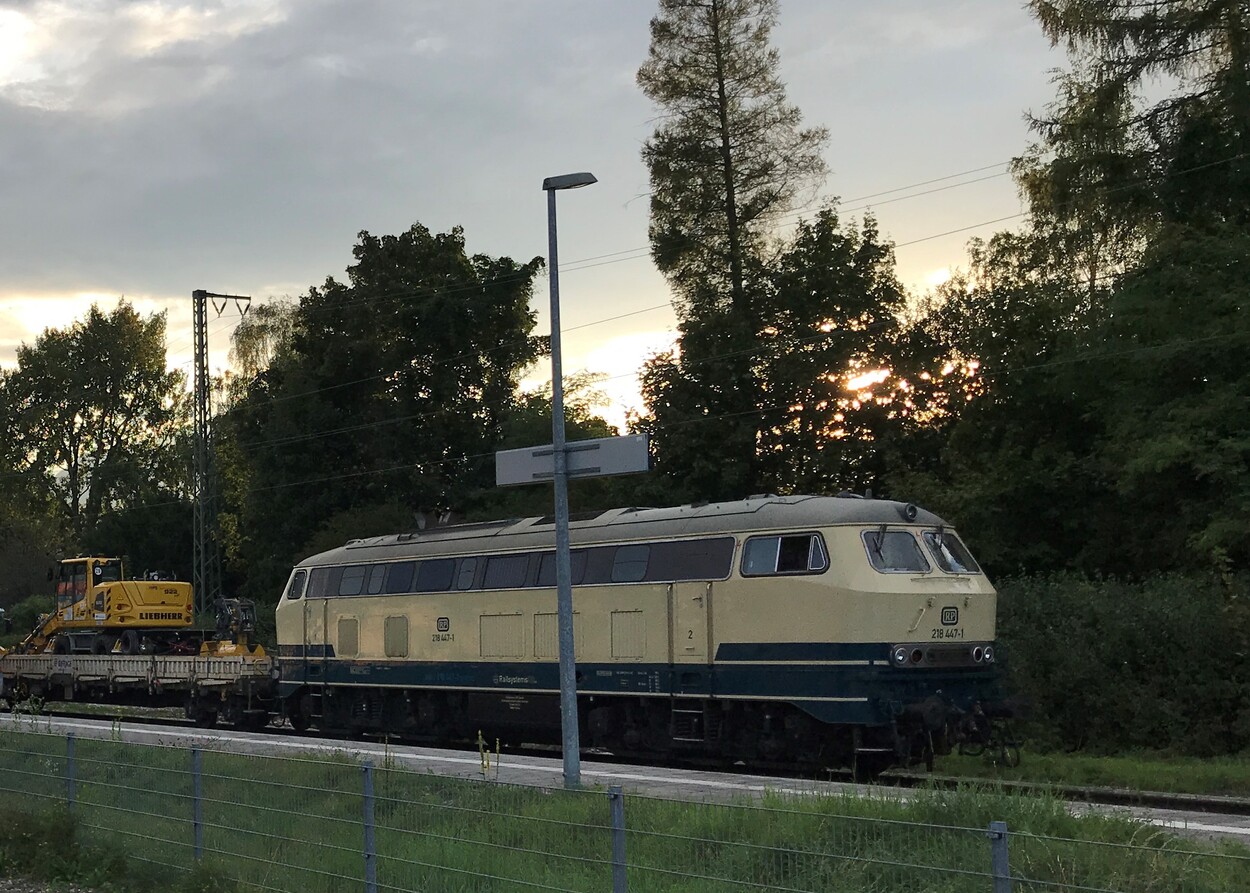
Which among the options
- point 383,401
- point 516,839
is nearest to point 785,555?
point 516,839

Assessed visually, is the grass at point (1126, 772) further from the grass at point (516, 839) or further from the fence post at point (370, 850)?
the fence post at point (370, 850)

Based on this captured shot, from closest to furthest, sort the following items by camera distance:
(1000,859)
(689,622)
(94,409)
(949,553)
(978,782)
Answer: (1000,859)
(978,782)
(949,553)
(689,622)
(94,409)

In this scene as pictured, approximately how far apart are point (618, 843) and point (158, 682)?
85.5ft

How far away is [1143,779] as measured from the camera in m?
17.4

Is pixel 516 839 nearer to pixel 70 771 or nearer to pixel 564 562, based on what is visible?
pixel 564 562

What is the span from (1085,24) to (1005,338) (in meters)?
7.44

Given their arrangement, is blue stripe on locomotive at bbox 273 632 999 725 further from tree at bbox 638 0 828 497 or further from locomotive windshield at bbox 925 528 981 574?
tree at bbox 638 0 828 497

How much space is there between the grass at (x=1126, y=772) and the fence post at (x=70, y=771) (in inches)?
391

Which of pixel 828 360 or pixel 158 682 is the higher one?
pixel 828 360

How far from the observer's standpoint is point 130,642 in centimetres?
3662

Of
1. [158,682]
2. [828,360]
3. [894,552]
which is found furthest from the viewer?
[828,360]

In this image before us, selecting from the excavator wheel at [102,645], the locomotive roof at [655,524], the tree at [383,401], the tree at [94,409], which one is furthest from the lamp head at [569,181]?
the tree at [94,409]

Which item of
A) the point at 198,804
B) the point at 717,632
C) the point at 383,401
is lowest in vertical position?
the point at 198,804

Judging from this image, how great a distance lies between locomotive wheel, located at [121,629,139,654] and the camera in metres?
36.2
